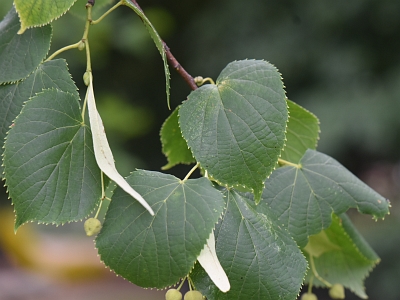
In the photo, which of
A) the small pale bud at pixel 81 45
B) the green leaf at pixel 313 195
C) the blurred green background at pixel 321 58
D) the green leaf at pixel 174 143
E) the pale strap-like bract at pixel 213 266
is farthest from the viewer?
the blurred green background at pixel 321 58

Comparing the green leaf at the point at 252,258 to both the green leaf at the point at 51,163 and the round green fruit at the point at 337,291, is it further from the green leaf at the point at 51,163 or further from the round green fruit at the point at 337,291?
the round green fruit at the point at 337,291

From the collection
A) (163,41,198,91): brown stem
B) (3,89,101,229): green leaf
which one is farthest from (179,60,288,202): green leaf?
(3,89,101,229): green leaf

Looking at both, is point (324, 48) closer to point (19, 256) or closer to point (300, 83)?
point (300, 83)

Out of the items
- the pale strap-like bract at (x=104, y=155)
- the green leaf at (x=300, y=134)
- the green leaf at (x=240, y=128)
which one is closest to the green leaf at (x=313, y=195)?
the green leaf at (x=300, y=134)

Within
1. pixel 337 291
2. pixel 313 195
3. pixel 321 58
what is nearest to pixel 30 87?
pixel 313 195

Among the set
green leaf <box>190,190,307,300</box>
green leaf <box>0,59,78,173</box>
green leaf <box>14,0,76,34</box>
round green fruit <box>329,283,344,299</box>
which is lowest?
round green fruit <box>329,283,344,299</box>

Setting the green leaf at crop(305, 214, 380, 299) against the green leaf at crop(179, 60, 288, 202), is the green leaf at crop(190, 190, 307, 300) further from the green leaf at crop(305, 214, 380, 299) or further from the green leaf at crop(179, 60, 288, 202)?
the green leaf at crop(305, 214, 380, 299)

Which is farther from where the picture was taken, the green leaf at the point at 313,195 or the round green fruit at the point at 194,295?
the green leaf at the point at 313,195
